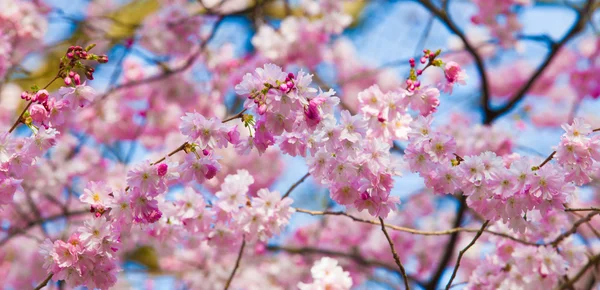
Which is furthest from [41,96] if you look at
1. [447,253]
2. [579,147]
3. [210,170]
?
[447,253]

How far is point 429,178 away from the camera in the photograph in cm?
189

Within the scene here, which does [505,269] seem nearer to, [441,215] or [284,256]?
[284,256]

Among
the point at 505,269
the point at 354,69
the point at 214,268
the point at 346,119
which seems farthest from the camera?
the point at 354,69

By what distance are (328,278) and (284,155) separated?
2194 mm

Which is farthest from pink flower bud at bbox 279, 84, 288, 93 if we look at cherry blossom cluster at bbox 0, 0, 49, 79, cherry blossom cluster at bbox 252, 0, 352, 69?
cherry blossom cluster at bbox 252, 0, 352, 69

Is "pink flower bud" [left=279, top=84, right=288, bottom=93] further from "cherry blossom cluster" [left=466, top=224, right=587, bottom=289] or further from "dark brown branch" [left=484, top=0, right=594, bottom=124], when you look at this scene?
"dark brown branch" [left=484, top=0, right=594, bottom=124]

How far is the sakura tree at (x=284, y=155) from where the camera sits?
1793 millimetres

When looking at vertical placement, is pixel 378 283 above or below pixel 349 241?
below

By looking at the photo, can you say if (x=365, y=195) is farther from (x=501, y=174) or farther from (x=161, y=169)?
(x=161, y=169)

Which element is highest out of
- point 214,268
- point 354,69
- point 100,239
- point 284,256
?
point 354,69

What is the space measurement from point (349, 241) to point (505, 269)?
260 cm

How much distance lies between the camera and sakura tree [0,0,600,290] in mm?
1793

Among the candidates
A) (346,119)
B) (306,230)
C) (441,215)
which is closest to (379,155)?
(346,119)

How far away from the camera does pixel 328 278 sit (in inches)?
92.1
